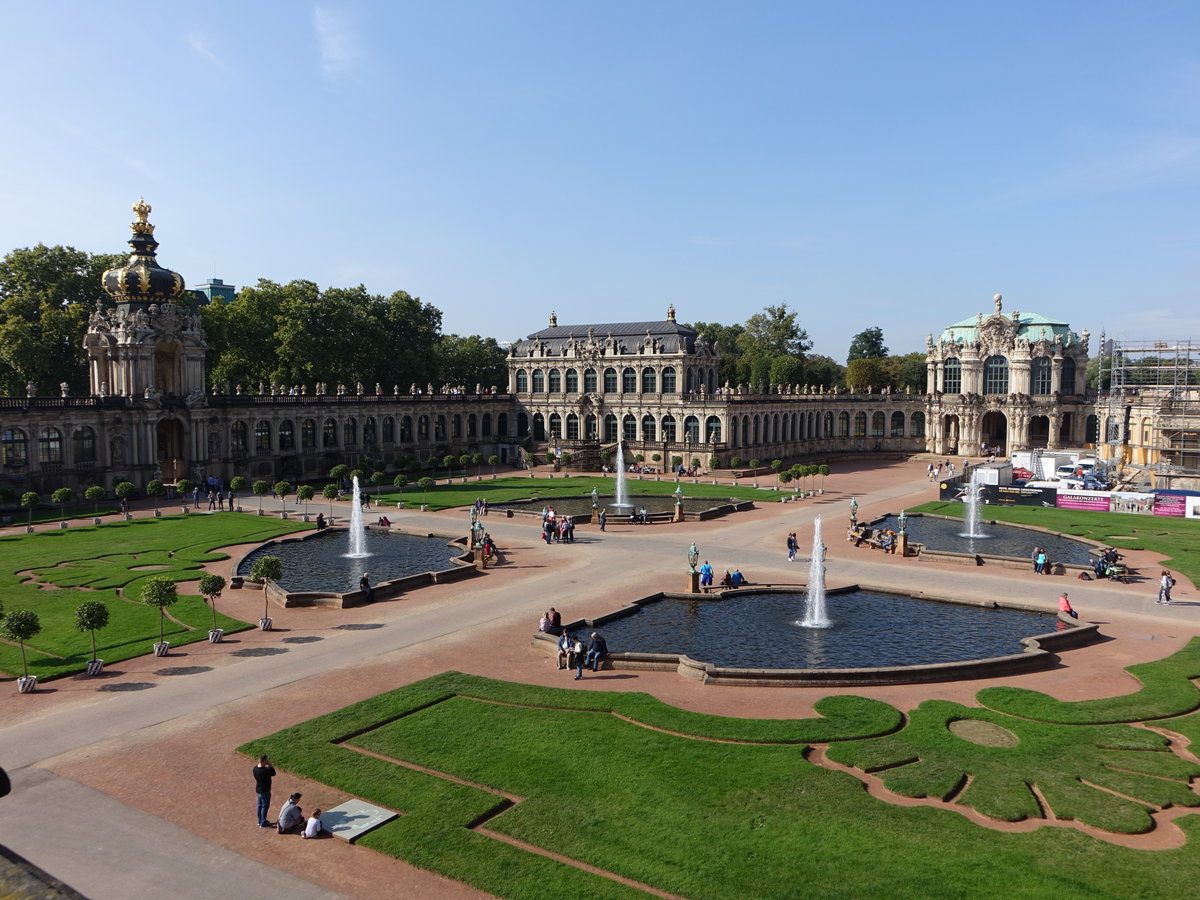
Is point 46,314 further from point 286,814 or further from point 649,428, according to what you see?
point 286,814

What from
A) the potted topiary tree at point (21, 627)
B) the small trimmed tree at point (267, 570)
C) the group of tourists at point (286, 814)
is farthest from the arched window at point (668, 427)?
the group of tourists at point (286, 814)

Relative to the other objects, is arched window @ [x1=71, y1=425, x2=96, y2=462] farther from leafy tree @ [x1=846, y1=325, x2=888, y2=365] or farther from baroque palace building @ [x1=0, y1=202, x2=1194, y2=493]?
leafy tree @ [x1=846, y1=325, x2=888, y2=365]

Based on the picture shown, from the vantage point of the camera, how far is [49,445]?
7062 centimetres

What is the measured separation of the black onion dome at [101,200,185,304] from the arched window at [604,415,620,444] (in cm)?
5199

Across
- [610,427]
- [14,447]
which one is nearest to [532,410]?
[610,427]

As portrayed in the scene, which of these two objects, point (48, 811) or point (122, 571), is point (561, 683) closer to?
point (48, 811)

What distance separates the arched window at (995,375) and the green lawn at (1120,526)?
165 ft

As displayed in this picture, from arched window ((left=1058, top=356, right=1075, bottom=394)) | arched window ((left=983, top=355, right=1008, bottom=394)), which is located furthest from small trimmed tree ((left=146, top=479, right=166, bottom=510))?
arched window ((left=1058, top=356, right=1075, bottom=394))

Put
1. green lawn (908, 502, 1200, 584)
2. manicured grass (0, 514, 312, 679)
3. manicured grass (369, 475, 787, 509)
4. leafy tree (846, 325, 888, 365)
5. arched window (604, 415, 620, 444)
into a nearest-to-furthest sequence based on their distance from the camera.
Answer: manicured grass (0, 514, 312, 679) → green lawn (908, 502, 1200, 584) → manicured grass (369, 475, 787, 509) → arched window (604, 415, 620, 444) → leafy tree (846, 325, 888, 365)

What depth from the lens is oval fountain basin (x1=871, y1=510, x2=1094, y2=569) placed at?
51531 millimetres

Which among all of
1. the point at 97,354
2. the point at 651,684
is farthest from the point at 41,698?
the point at 97,354

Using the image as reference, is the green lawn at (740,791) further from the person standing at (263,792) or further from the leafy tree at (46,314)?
the leafy tree at (46,314)

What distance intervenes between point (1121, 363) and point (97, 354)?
100734 mm

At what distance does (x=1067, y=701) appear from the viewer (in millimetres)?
27609
